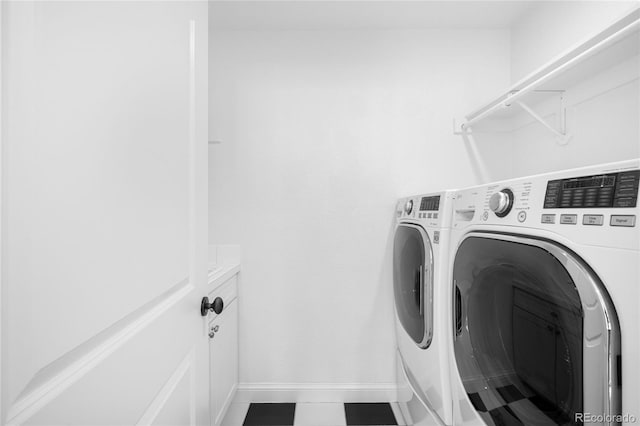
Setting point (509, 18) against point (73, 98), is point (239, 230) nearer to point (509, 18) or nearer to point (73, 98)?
point (73, 98)

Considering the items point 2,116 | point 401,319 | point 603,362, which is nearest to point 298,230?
point 401,319

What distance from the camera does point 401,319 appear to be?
70.6 inches

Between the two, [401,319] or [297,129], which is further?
[297,129]

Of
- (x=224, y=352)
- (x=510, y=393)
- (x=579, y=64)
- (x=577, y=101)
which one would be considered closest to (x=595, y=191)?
(x=510, y=393)

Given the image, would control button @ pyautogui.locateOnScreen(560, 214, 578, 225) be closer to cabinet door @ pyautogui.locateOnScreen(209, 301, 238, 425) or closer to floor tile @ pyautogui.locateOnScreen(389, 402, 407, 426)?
cabinet door @ pyautogui.locateOnScreen(209, 301, 238, 425)

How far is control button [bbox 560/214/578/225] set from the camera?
2.11 feet

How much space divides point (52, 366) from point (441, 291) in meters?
1.19

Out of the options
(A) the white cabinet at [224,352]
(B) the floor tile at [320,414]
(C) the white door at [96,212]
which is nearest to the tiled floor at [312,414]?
(B) the floor tile at [320,414]

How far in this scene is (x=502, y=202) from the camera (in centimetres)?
84

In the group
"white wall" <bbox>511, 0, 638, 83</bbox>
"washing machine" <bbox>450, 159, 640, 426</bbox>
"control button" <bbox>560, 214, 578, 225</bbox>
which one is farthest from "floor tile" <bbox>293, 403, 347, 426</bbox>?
"white wall" <bbox>511, 0, 638, 83</bbox>

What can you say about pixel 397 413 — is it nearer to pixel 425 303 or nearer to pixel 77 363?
pixel 425 303

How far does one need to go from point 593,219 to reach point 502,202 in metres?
0.24

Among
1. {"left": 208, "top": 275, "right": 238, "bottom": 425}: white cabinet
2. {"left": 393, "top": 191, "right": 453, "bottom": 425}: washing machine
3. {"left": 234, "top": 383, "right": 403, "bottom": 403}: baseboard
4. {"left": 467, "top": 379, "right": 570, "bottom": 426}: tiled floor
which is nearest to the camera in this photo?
{"left": 467, "top": 379, "right": 570, "bottom": 426}: tiled floor

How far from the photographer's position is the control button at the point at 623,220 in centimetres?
55
